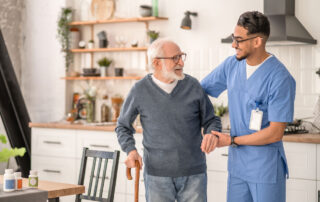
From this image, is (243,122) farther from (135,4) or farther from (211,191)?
(135,4)

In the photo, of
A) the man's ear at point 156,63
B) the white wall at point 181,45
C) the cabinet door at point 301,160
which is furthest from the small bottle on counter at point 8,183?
the white wall at point 181,45

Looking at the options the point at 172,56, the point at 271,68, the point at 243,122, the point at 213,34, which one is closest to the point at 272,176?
the point at 243,122

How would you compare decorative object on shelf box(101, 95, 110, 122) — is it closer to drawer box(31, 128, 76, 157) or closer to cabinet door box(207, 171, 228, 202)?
drawer box(31, 128, 76, 157)

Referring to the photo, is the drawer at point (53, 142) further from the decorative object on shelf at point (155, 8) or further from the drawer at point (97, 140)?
the decorative object on shelf at point (155, 8)

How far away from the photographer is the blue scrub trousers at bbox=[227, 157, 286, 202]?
2.73 metres

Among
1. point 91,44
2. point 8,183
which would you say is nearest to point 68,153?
point 91,44

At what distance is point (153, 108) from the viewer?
2.72 metres

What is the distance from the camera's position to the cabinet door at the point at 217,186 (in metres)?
4.58

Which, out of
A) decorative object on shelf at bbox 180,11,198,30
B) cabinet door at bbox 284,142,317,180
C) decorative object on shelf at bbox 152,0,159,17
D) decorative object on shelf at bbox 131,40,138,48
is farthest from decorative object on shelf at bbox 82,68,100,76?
cabinet door at bbox 284,142,317,180

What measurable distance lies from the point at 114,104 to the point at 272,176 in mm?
3116

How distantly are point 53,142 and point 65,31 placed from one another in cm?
125

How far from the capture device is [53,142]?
213 inches

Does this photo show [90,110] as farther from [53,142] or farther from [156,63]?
[156,63]

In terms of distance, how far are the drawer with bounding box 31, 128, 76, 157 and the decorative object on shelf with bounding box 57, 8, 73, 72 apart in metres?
0.86
